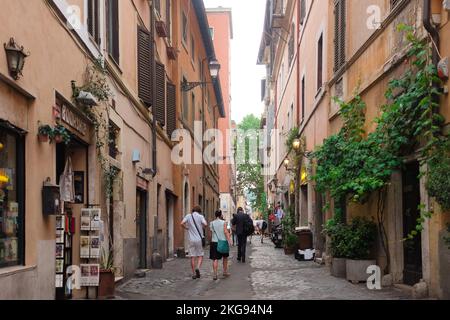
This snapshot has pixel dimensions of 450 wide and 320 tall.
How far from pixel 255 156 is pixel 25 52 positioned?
5257 cm

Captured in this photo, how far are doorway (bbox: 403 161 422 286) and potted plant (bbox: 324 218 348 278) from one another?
1.50 m

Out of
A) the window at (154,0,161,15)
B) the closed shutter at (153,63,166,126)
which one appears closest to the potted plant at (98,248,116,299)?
the closed shutter at (153,63,166,126)

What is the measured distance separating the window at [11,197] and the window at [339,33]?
9.21 meters

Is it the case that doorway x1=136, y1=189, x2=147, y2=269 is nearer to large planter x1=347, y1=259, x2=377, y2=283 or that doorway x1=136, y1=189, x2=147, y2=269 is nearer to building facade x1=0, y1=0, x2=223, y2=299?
building facade x1=0, y1=0, x2=223, y2=299

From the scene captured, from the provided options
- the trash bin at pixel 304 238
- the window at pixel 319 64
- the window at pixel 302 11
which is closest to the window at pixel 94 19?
the window at pixel 319 64

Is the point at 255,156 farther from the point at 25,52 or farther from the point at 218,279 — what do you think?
the point at 25,52

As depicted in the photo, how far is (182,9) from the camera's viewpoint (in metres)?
22.4

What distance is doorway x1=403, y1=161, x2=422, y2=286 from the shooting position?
10.0 metres

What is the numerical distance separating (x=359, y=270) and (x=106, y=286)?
4.62 m

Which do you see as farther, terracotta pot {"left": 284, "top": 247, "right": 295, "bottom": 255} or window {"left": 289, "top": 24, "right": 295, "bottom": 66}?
window {"left": 289, "top": 24, "right": 295, "bottom": 66}

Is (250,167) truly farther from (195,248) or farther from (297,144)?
(195,248)

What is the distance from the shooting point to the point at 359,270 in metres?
11.6
